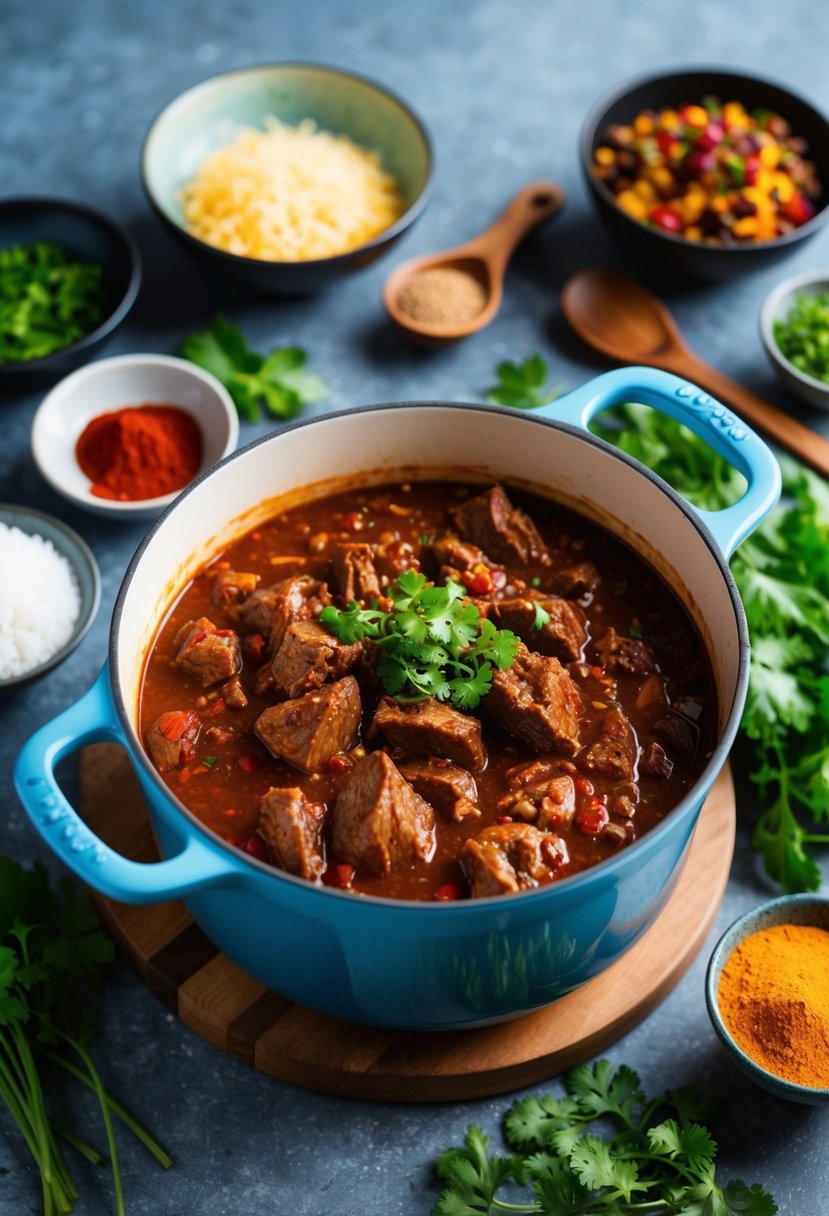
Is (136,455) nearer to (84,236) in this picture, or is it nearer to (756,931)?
(84,236)

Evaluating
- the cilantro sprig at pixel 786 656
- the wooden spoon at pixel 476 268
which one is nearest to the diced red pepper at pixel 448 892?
the cilantro sprig at pixel 786 656

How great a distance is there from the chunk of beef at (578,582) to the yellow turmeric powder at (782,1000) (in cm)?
119

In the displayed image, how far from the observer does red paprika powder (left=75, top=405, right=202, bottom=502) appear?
523 cm

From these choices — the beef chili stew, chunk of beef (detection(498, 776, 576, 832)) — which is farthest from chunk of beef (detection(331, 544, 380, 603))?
chunk of beef (detection(498, 776, 576, 832))

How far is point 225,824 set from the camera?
3719mm

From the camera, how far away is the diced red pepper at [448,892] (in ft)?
11.6

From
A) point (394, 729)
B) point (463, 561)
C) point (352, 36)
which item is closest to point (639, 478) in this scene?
point (463, 561)

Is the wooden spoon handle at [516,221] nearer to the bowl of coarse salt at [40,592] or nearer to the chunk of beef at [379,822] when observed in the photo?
the bowl of coarse salt at [40,592]

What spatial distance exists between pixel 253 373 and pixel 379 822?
2.74 m

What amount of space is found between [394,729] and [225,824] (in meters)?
0.55

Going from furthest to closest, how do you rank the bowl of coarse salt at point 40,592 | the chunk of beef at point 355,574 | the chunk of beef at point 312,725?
1. the bowl of coarse salt at point 40,592
2. the chunk of beef at point 355,574
3. the chunk of beef at point 312,725

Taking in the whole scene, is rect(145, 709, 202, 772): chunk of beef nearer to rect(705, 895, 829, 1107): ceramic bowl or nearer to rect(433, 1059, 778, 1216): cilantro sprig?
rect(433, 1059, 778, 1216): cilantro sprig

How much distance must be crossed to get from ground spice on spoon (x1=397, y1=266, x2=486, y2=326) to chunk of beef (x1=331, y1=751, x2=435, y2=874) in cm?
271

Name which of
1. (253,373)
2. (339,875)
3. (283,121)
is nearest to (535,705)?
(339,875)
